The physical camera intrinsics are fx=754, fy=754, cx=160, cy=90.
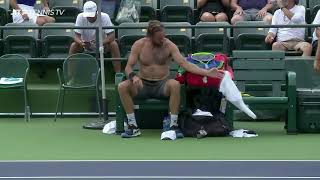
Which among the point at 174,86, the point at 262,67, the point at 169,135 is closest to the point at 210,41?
the point at 262,67

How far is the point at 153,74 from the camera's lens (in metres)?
10.5

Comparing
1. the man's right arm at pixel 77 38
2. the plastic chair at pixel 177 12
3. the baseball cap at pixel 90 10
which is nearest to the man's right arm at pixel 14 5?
the man's right arm at pixel 77 38

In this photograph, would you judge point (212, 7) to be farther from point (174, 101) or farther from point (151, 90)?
point (174, 101)

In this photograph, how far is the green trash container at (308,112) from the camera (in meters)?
10.6

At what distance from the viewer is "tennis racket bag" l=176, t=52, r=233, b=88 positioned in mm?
10375

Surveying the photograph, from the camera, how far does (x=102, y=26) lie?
40.2 feet

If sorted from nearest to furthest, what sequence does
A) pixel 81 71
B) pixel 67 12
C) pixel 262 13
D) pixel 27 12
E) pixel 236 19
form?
pixel 81 71
pixel 236 19
pixel 262 13
pixel 27 12
pixel 67 12

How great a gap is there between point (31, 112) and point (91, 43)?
152cm

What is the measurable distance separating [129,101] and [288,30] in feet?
11.7

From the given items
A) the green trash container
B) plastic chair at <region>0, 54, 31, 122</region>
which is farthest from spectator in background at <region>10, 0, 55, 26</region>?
the green trash container

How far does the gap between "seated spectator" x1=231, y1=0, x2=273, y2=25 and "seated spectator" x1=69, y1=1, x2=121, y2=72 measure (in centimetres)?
227
